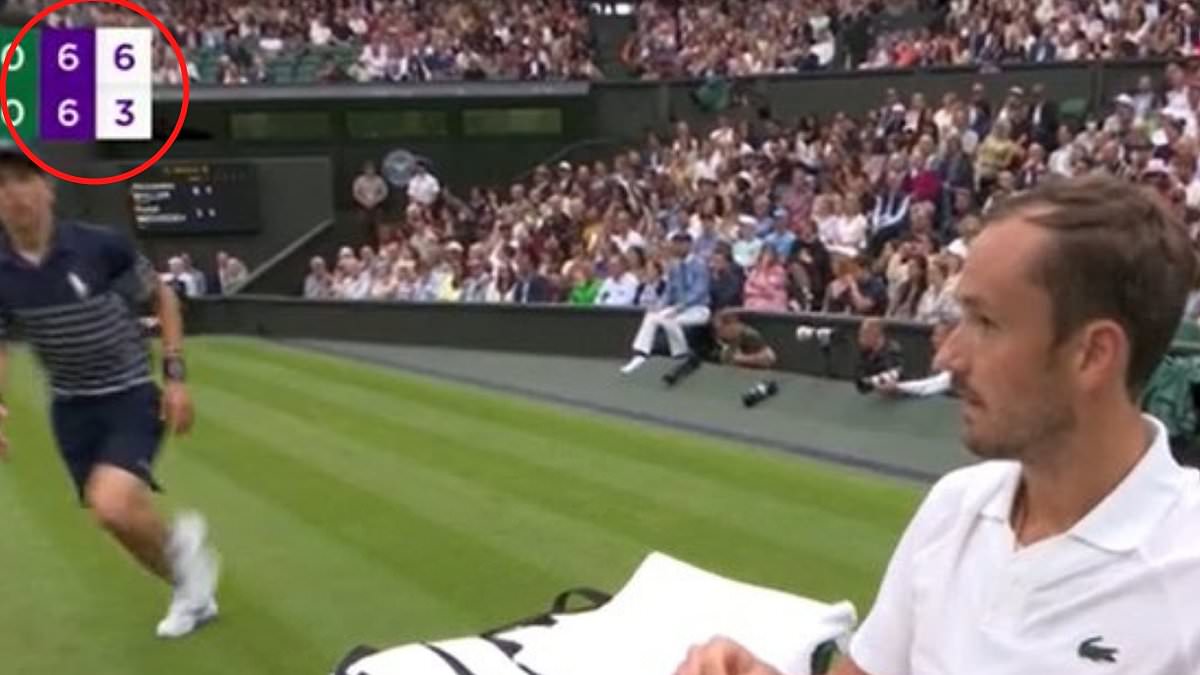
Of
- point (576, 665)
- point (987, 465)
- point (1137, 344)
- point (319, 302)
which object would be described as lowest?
point (319, 302)

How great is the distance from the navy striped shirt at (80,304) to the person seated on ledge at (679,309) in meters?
9.53

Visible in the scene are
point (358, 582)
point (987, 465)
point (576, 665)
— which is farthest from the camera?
point (358, 582)

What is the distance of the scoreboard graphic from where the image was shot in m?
26.5

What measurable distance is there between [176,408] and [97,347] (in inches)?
14.7

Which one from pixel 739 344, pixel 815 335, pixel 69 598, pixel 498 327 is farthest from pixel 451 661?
pixel 498 327

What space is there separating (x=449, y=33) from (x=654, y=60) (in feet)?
14.1

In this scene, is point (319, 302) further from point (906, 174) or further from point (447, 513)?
point (447, 513)

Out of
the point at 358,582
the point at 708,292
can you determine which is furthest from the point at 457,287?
the point at 358,582

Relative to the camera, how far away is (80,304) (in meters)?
6.22

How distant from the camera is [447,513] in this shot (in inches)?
Answer: 364

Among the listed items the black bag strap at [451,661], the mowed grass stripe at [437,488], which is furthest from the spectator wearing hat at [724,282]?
the black bag strap at [451,661]

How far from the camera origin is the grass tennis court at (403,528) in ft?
22.7

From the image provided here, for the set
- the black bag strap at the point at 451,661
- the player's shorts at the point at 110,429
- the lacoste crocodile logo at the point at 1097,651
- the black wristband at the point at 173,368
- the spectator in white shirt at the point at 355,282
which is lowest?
the spectator in white shirt at the point at 355,282

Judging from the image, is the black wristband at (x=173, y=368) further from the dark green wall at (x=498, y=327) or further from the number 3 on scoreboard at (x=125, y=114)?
the number 3 on scoreboard at (x=125, y=114)
